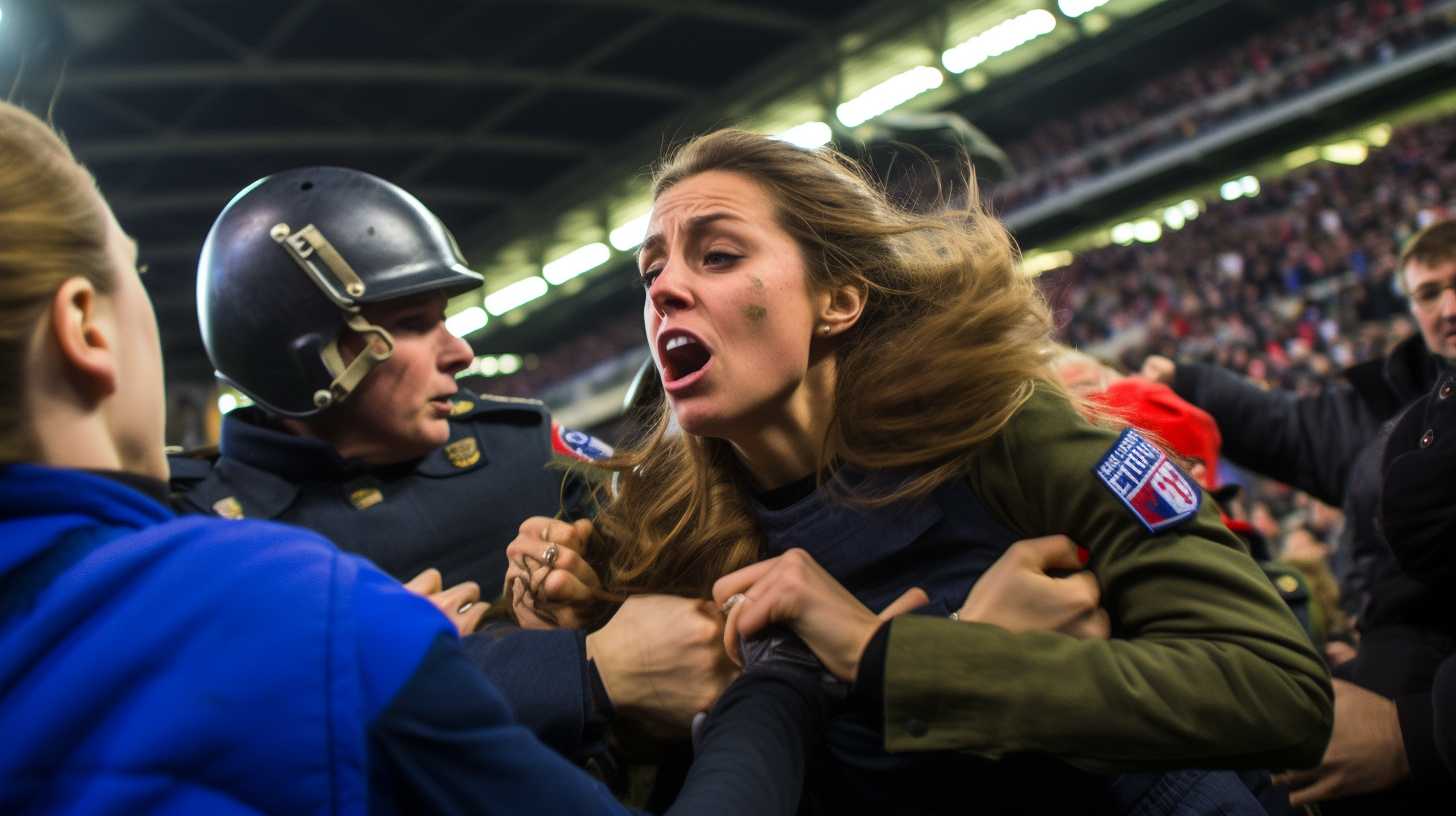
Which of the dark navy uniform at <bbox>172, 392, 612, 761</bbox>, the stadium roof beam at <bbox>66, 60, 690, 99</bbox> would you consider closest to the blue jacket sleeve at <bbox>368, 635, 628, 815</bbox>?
the dark navy uniform at <bbox>172, 392, 612, 761</bbox>

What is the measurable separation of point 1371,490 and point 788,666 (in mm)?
2711

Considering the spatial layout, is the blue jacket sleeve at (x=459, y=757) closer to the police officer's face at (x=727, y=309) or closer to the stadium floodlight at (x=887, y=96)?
the police officer's face at (x=727, y=309)

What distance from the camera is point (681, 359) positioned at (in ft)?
6.82

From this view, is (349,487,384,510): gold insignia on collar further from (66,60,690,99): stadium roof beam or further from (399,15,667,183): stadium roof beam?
(399,15,667,183): stadium roof beam

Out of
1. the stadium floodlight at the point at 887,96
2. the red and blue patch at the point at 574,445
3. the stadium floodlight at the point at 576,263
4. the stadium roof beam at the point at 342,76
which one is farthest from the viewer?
the stadium floodlight at the point at 576,263

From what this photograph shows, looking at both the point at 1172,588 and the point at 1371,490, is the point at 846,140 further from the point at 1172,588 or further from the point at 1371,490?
the point at 1172,588

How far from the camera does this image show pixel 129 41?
15992 millimetres

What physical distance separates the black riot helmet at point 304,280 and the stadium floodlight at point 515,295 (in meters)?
25.0

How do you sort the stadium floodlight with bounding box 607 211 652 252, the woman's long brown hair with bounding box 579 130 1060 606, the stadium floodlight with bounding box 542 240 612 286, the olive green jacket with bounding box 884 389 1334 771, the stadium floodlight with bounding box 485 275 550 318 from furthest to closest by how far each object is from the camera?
the stadium floodlight with bounding box 485 275 550 318 < the stadium floodlight with bounding box 542 240 612 286 < the stadium floodlight with bounding box 607 211 652 252 < the woman's long brown hair with bounding box 579 130 1060 606 < the olive green jacket with bounding box 884 389 1334 771

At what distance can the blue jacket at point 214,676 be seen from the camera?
956mm

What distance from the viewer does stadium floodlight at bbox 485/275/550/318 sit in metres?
27.9

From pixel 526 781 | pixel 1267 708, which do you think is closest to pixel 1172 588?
pixel 1267 708

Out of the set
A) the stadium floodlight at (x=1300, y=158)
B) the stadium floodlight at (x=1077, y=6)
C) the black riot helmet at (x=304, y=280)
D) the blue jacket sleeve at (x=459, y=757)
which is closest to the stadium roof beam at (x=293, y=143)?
the stadium floodlight at (x=1077, y=6)

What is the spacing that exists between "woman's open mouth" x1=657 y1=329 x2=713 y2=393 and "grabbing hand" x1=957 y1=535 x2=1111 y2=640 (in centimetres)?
58
